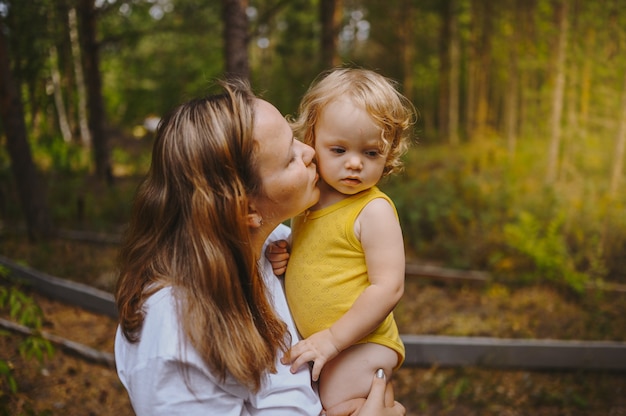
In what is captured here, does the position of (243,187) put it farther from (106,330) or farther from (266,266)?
(106,330)

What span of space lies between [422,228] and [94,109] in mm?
6443

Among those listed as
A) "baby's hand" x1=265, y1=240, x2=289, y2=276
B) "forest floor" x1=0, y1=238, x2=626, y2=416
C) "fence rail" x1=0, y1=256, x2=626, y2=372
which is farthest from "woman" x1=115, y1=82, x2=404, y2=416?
"fence rail" x1=0, y1=256, x2=626, y2=372

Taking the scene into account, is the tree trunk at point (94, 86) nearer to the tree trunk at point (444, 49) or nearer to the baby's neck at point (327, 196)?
the baby's neck at point (327, 196)

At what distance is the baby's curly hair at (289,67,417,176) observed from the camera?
68.9 inches

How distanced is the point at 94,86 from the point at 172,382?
9.06 meters

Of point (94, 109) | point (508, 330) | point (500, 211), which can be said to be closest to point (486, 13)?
point (500, 211)

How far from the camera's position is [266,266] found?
186 cm

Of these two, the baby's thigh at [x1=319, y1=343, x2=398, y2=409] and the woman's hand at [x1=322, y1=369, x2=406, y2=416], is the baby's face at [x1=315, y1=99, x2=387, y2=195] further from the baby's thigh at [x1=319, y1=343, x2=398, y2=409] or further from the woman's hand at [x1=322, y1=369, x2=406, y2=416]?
the woman's hand at [x1=322, y1=369, x2=406, y2=416]

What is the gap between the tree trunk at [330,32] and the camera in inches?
322

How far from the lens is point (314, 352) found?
1.64 m

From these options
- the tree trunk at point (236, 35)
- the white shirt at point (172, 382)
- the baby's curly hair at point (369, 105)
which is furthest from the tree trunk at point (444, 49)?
the white shirt at point (172, 382)

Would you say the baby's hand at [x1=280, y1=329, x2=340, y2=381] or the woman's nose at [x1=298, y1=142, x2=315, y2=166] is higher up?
the woman's nose at [x1=298, y1=142, x2=315, y2=166]

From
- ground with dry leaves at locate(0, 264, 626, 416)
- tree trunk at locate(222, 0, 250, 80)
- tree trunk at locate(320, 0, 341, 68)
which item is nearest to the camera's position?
ground with dry leaves at locate(0, 264, 626, 416)

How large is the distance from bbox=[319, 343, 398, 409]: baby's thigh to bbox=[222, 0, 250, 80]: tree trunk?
3.72 m
